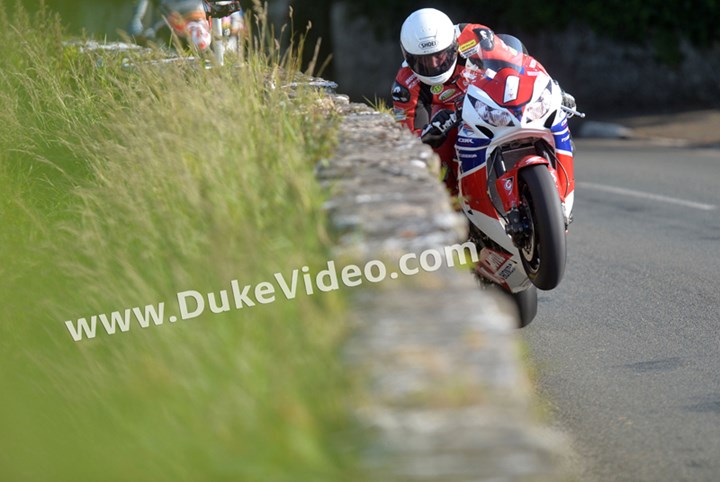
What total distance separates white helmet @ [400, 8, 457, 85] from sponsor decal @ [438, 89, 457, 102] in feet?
0.76

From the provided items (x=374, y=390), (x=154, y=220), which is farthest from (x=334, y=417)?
(x=154, y=220)

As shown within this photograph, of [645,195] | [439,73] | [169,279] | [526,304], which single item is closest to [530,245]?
[526,304]

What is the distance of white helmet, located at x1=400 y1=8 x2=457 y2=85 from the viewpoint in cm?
688

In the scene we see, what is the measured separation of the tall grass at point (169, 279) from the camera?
3506 mm

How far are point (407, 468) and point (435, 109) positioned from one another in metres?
4.46

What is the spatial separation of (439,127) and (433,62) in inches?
16.0

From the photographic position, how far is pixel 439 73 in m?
7.09

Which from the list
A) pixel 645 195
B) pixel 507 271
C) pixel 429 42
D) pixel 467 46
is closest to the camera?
pixel 507 271

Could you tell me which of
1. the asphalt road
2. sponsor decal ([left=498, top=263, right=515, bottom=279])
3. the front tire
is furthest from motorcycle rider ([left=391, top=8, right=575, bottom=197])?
the asphalt road

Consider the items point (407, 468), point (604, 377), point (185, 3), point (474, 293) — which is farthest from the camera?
point (185, 3)

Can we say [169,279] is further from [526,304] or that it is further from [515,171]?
[526,304]

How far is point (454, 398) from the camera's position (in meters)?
3.18

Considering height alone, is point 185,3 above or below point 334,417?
below

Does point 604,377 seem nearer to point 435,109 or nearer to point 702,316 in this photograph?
point 702,316
